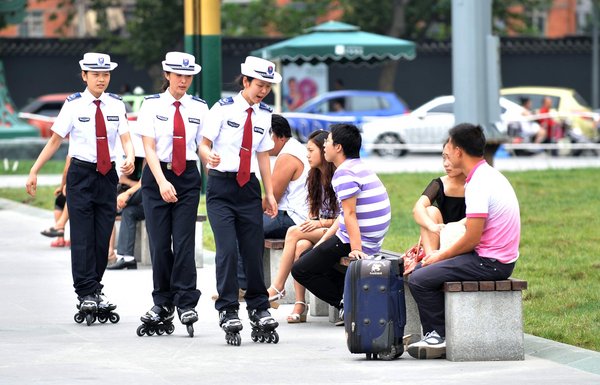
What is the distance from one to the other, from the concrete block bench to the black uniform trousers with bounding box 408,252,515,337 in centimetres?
9

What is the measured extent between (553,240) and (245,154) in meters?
6.76

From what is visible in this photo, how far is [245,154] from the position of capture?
9688 mm

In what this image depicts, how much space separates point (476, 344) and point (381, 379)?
81cm

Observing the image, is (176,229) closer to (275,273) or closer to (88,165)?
(88,165)

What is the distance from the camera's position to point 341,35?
3359 centimetres

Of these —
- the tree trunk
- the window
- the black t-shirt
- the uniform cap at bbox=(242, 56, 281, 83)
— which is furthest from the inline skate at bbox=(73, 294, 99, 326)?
the window

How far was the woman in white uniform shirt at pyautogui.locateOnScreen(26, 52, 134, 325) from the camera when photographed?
1053cm

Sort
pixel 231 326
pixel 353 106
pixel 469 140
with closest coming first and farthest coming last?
1. pixel 469 140
2. pixel 231 326
3. pixel 353 106

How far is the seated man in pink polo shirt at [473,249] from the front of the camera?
8.89 meters

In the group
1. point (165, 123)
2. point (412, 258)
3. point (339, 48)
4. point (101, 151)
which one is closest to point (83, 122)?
point (101, 151)

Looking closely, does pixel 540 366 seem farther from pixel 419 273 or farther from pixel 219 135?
pixel 219 135

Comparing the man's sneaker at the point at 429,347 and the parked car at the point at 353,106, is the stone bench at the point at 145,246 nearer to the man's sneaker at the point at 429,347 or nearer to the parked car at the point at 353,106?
the man's sneaker at the point at 429,347

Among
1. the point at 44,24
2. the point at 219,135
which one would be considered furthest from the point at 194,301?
the point at 44,24

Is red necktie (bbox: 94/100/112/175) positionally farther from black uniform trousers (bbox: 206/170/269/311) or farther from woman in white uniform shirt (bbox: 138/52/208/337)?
black uniform trousers (bbox: 206/170/269/311)
